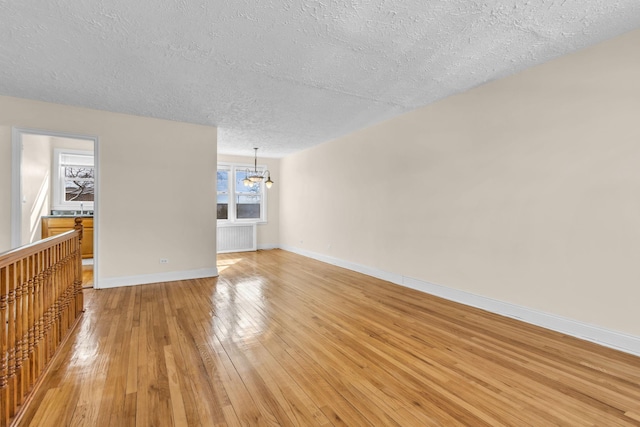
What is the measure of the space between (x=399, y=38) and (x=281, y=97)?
5.71ft

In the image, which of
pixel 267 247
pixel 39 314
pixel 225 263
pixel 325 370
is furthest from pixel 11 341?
pixel 267 247

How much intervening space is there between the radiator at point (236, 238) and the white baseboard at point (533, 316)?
165 inches

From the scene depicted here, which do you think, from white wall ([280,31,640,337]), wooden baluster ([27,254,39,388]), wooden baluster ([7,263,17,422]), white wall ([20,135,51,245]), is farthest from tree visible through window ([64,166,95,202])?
white wall ([280,31,640,337])

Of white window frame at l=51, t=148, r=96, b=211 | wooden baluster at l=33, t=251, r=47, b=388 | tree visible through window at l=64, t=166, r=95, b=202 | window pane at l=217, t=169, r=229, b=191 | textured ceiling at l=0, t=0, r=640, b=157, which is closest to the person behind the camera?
wooden baluster at l=33, t=251, r=47, b=388

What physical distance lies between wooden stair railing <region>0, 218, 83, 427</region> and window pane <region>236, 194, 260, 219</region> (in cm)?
521

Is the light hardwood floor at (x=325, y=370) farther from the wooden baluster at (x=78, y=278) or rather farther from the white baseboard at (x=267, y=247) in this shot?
the white baseboard at (x=267, y=247)

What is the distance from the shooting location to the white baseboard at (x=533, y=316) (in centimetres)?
246

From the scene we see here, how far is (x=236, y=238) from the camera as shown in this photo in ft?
25.4

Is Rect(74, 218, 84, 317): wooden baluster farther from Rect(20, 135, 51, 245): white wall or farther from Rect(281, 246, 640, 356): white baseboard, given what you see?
Rect(281, 246, 640, 356): white baseboard

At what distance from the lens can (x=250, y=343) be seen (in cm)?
256

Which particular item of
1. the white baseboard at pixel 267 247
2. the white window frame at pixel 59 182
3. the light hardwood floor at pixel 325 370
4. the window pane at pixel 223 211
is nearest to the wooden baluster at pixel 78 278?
the light hardwood floor at pixel 325 370

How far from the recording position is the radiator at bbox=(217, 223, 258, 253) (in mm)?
7559

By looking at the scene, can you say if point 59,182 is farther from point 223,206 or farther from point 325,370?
point 325,370

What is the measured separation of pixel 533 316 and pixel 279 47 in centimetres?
364
